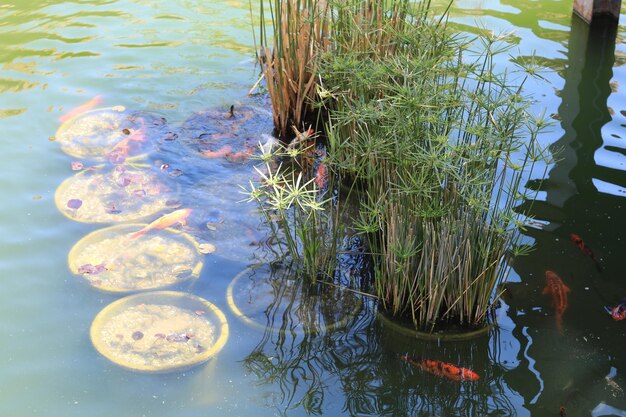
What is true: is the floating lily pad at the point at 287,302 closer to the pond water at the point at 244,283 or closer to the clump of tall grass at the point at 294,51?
the pond water at the point at 244,283

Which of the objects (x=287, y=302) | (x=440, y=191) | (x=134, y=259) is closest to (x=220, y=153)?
(x=134, y=259)

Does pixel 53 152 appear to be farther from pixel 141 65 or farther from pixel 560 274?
pixel 560 274

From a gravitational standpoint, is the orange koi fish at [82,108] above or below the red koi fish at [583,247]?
above

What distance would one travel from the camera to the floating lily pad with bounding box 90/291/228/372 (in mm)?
2932

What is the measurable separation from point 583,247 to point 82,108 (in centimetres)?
344

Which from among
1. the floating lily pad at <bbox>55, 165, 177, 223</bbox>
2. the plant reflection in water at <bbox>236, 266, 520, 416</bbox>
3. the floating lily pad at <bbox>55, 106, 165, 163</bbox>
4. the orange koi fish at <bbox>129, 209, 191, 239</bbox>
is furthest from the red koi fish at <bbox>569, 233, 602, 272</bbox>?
the floating lily pad at <bbox>55, 106, 165, 163</bbox>

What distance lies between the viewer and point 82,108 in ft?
16.0

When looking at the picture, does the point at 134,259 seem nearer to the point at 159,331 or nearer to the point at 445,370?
the point at 159,331

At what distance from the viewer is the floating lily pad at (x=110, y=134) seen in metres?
4.40

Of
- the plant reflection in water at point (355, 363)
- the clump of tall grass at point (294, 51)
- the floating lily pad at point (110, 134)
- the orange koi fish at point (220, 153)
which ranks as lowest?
the plant reflection in water at point (355, 363)

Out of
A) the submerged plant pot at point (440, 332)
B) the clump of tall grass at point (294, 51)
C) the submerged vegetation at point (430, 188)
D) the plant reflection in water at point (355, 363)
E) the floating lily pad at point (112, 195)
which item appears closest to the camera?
the plant reflection in water at point (355, 363)

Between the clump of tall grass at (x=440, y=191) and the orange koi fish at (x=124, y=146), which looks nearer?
the clump of tall grass at (x=440, y=191)

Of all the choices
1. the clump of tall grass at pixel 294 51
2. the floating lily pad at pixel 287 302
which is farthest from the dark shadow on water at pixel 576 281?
the clump of tall grass at pixel 294 51

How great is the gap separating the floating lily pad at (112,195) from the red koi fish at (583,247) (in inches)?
88.3
